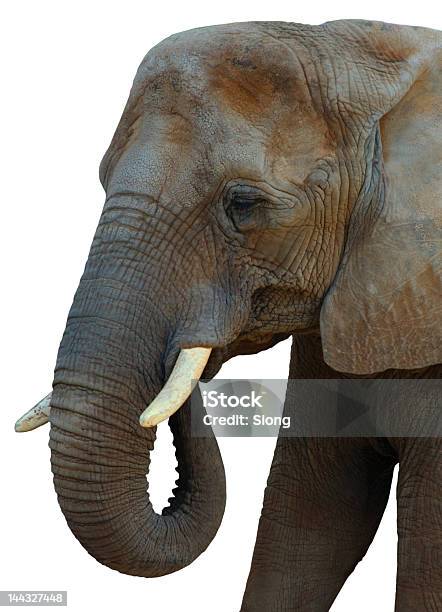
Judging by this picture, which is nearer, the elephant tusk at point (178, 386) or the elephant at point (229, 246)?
the elephant tusk at point (178, 386)

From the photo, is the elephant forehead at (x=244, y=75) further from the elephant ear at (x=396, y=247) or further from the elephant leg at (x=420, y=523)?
the elephant leg at (x=420, y=523)

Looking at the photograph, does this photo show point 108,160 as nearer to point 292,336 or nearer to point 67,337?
point 67,337

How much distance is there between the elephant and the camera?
20.9 feet

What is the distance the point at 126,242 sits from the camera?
21.1ft

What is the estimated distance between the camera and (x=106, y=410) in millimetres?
6348

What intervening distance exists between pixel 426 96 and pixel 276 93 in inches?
20.3

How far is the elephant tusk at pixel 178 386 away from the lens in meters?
6.27

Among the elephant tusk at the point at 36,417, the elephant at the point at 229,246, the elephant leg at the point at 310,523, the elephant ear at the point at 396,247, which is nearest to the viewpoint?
the elephant at the point at 229,246

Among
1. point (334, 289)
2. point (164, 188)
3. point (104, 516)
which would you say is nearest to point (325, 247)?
point (334, 289)

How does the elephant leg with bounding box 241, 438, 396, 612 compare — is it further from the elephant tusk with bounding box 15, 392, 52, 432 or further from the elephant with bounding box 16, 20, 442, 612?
the elephant tusk with bounding box 15, 392, 52, 432

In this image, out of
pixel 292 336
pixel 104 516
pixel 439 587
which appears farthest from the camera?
pixel 292 336

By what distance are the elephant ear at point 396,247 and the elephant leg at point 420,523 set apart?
→ 38 centimetres

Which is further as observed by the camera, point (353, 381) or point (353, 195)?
point (353, 381)

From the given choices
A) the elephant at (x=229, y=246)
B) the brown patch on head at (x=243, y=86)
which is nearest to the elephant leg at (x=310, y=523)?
the elephant at (x=229, y=246)
